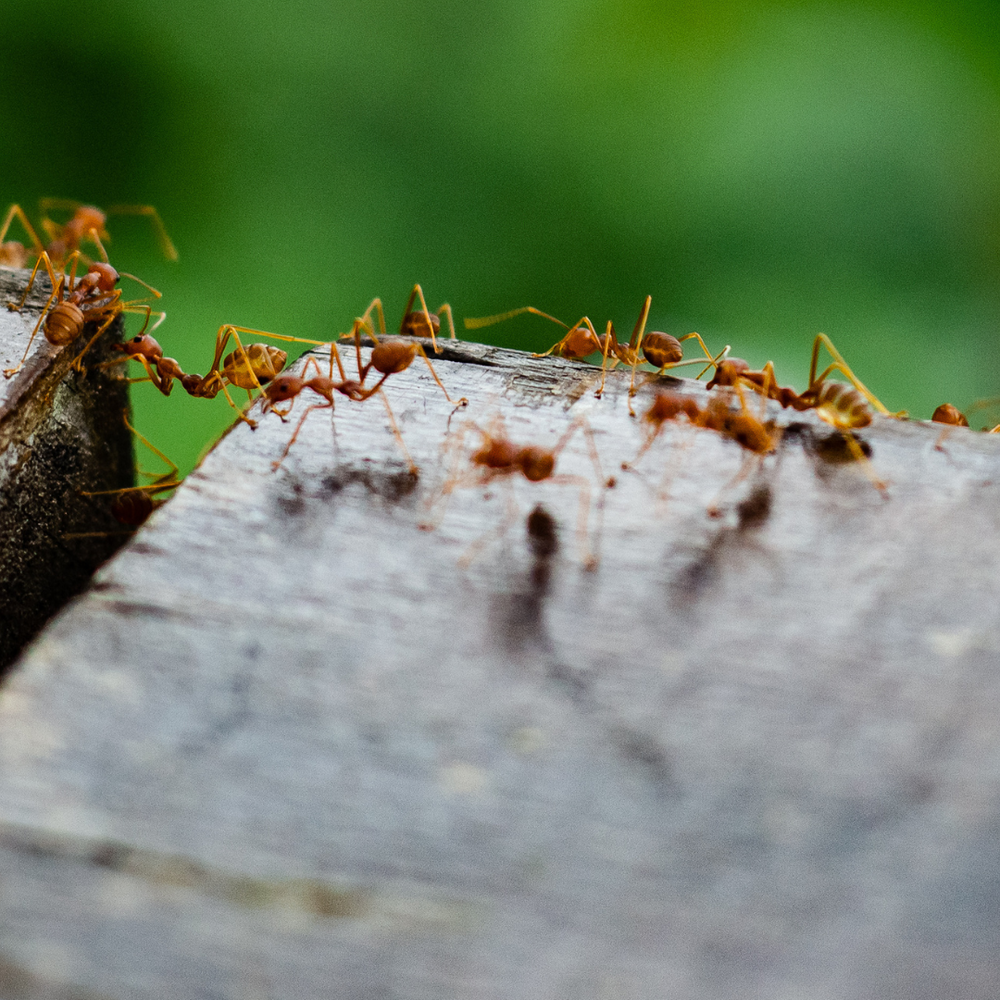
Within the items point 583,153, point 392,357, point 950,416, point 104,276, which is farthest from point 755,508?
point 583,153

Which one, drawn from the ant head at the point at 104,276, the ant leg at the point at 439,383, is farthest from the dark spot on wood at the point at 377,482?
the ant head at the point at 104,276

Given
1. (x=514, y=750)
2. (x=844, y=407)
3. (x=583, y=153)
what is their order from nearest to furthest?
(x=514, y=750) < (x=844, y=407) < (x=583, y=153)

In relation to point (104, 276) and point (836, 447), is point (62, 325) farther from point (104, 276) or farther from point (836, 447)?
point (836, 447)

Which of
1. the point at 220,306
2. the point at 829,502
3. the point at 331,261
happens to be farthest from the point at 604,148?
the point at 829,502

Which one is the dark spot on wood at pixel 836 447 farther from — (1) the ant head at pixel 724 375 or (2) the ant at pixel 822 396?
(1) the ant head at pixel 724 375

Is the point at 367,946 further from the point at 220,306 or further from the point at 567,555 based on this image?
the point at 220,306

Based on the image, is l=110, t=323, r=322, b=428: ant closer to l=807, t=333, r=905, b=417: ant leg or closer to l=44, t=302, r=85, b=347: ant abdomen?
l=44, t=302, r=85, b=347: ant abdomen
